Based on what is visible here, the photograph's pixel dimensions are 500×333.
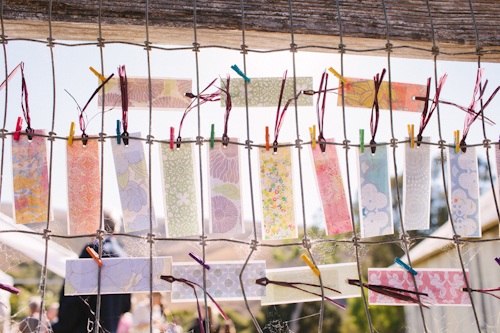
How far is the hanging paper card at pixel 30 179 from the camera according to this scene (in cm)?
55

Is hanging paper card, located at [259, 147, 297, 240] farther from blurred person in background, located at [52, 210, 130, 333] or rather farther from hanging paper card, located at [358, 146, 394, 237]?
blurred person in background, located at [52, 210, 130, 333]

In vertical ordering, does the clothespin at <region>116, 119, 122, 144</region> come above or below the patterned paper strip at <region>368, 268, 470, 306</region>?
above

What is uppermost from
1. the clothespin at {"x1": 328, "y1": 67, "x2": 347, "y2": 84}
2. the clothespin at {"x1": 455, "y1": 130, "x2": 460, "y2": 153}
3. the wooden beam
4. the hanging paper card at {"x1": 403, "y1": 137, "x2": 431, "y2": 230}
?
the wooden beam

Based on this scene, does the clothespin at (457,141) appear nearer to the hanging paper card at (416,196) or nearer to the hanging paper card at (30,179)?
the hanging paper card at (416,196)

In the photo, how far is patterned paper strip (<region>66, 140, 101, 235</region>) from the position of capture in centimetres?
56

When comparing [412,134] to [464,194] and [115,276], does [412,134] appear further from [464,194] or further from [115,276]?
[115,276]

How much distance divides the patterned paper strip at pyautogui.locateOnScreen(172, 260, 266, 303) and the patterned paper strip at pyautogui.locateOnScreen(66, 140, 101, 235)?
0.15 m

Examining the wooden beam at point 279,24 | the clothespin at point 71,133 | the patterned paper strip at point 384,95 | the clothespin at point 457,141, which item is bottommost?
the clothespin at point 457,141

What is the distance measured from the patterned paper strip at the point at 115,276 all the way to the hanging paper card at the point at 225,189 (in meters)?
0.11

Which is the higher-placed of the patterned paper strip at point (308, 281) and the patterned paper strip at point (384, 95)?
the patterned paper strip at point (384, 95)

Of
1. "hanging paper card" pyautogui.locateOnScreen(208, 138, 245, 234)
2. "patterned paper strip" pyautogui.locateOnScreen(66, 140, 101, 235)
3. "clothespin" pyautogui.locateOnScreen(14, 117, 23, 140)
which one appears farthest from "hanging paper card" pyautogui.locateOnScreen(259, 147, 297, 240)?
"clothespin" pyautogui.locateOnScreen(14, 117, 23, 140)

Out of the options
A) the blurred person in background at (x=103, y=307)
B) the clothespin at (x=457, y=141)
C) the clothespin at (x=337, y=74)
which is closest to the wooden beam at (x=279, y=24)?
the clothespin at (x=337, y=74)

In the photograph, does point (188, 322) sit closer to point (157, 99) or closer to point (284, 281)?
point (284, 281)

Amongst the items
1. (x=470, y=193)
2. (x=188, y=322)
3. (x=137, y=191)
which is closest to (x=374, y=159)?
(x=470, y=193)
